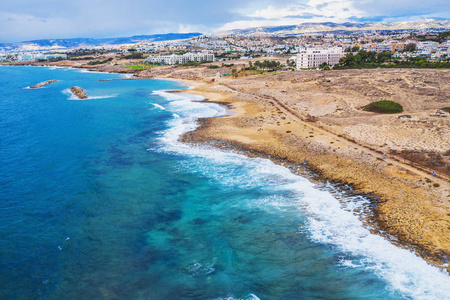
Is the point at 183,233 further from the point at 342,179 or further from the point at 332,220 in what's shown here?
the point at 342,179

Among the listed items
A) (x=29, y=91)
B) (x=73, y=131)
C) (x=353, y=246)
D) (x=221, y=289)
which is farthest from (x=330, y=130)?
(x=29, y=91)

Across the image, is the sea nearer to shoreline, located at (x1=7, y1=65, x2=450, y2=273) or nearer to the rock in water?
shoreline, located at (x1=7, y1=65, x2=450, y2=273)

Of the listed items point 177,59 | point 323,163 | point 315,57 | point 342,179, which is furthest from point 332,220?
point 177,59

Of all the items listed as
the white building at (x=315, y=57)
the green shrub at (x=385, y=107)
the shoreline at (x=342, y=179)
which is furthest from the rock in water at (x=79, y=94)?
the white building at (x=315, y=57)

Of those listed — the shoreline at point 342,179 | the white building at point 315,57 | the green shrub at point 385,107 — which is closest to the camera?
the shoreline at point 342,179

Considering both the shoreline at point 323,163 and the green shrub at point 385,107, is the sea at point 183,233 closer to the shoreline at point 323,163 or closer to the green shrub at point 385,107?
the shoreline at point 323,163

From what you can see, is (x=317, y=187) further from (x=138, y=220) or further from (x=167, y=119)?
(x=167, y=119)

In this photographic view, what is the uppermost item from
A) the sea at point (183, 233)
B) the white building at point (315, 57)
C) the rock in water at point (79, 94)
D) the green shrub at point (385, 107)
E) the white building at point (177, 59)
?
the white building at point (177, 59)
